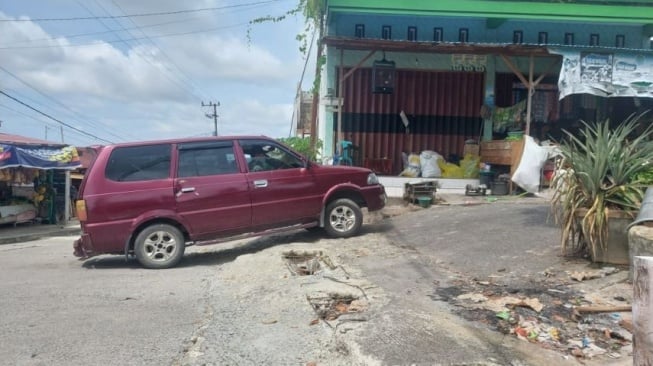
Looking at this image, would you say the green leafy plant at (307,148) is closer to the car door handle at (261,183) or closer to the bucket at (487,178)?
the bucket at (487,178)

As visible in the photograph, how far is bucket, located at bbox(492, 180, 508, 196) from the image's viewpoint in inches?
493

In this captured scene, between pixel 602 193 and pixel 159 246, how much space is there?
5921 mm

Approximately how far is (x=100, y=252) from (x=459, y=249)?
16.7 ft

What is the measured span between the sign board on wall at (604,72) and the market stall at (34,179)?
44.5 ft

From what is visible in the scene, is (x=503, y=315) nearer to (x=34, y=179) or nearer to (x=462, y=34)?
(x=462, y=34)

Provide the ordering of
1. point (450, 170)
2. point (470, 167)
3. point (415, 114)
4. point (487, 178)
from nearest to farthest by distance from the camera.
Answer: point (487, 178) → point (470, 167) → point (450, 170) → point (415, 114)

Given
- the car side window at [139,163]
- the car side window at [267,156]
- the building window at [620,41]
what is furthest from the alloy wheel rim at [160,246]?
the building window at [620,41]

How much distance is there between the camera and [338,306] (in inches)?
196

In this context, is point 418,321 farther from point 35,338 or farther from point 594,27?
point 594,27

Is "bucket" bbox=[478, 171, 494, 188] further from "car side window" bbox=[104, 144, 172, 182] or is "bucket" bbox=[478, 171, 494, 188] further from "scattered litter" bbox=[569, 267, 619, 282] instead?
"car side window" bbox=[104, 144, 172, 182]

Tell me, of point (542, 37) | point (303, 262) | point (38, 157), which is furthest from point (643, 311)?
point (38, 157)

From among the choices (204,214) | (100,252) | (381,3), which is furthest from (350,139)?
(100,252)

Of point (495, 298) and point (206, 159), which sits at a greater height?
point (206, 159)

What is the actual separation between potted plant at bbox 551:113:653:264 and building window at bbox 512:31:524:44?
8853 millimetres
